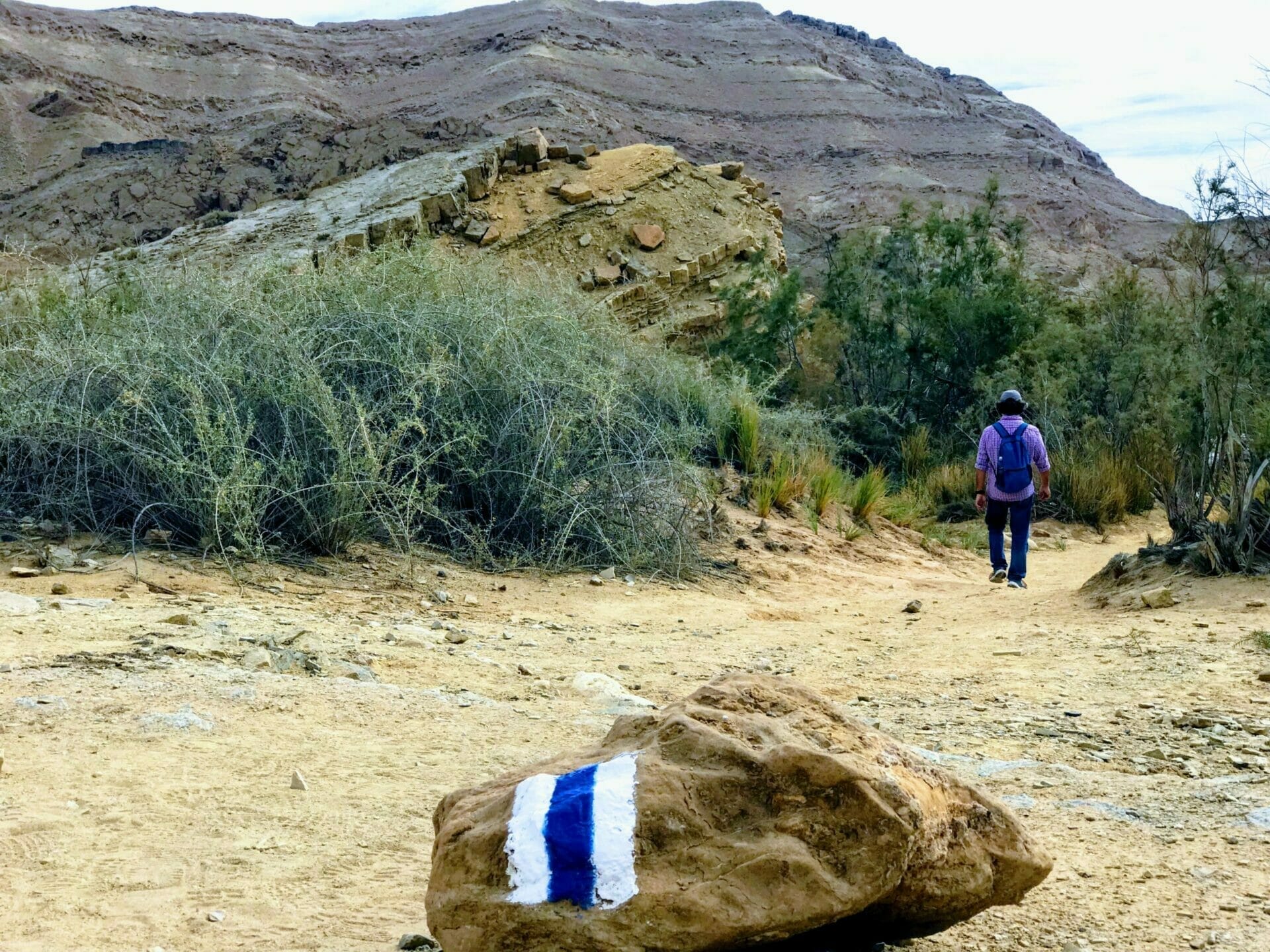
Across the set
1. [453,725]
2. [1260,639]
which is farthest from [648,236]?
[453,725]

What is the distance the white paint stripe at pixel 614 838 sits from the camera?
224cm

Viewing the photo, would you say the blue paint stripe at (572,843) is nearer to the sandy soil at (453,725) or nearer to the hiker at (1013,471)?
the sandy soil at (453,725)

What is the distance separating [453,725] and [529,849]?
7.42ft

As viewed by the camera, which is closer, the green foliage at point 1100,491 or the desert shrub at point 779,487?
the desert shrub at point 779,487

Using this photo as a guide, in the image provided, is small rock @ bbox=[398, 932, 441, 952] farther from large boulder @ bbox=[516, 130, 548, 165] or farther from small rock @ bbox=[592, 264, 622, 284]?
large boulder @ bbox=[516, 130, 548, 165]

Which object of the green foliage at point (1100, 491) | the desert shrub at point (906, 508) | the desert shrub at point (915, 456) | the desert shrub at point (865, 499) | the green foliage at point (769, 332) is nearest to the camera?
the desert shrub at point (865, 499)

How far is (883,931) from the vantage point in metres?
2.58

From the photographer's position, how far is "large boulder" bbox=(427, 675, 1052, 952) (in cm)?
224

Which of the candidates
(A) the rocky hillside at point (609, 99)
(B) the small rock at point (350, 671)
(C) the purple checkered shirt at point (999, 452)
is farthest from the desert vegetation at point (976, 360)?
(A) the rocky hillside at point (609, 99)

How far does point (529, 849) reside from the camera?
2.30m

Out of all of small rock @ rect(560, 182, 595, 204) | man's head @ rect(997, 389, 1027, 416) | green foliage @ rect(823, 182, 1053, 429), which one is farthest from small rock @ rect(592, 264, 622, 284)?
man's head @ rect(997, 389, 1027, 416)

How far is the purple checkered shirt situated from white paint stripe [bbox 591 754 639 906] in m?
7.31

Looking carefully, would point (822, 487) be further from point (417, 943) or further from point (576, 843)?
point (576, 843)

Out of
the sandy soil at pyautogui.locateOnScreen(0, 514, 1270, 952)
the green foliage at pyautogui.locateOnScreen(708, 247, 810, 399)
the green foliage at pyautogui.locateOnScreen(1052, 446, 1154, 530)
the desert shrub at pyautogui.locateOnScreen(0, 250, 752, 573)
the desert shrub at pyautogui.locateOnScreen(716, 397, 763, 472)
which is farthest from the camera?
the green foliage at pyautogui.locateOnScreen(708, 247, 810, 399)
